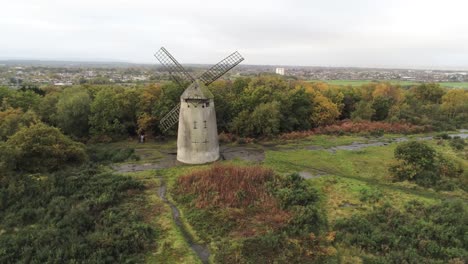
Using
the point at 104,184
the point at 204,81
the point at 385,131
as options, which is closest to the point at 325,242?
the point at 104,184

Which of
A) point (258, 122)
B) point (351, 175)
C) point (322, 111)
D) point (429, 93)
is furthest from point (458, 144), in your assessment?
point (429, 93)

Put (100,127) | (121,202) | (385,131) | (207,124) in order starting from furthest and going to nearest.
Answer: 1. (385,131)
2. (100,127)
3. (207,124)
4. (121,202)

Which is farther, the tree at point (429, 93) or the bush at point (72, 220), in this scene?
the tree at point (429, 93)

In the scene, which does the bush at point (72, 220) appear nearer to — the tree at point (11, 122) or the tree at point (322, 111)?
the tree at point (11, 122)

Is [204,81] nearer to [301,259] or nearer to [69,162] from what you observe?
[69,162]

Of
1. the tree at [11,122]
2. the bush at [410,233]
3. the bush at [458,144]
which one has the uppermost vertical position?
the tree at [11,122]

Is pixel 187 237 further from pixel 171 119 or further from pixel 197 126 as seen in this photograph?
pixel 171 119

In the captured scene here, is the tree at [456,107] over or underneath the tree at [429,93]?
underneath

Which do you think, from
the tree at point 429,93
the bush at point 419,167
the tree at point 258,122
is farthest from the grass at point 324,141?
the tree at point 429,93
